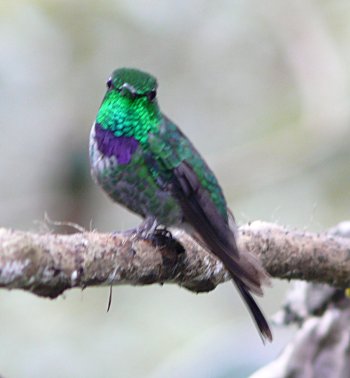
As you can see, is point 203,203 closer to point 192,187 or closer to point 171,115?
point 192,187

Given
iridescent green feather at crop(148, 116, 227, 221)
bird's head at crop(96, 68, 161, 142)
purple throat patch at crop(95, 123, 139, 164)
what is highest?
bird's head at crop(96, 68, 161, 142)

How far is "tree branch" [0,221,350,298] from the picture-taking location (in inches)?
77.4

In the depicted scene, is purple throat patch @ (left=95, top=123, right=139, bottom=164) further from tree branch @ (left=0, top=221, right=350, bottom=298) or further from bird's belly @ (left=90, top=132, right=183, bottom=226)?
tree branch @ (left=0, top=221, right=350, bottom=298)

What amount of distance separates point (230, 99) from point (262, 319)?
237 inches

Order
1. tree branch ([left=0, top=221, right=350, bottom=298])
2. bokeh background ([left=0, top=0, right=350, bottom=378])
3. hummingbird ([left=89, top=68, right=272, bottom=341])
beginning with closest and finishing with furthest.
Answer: tree branch ([left=0, top=221, right=350, bottom=298])
hummingbird ([left=89, top=68, right=272, bottom=341])
bokeh background ([left=0, top=0, right=350, bottom=378])

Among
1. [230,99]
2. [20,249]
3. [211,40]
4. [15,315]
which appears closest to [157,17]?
[211,40]

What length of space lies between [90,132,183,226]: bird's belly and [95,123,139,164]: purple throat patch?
0.01 m

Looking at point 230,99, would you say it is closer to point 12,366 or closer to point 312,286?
point 12,366

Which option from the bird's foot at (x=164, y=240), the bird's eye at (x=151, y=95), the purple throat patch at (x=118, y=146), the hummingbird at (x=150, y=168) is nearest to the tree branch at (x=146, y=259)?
the bird's foot at (x=164, y=240)

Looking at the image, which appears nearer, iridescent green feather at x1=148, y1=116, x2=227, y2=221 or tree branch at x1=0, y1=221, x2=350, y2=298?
tree branch at x1=0, y1=221, x2=350, y2=298

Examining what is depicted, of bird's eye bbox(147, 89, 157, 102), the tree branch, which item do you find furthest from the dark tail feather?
bird's eye bbox(147, 89, 157, 102)

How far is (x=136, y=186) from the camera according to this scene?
279cm

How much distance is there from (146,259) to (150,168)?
1.24ft

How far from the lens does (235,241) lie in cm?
274
